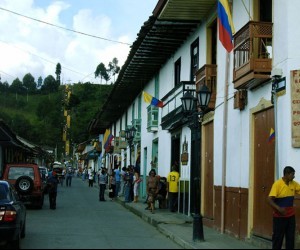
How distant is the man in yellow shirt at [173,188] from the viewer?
21.0 meters

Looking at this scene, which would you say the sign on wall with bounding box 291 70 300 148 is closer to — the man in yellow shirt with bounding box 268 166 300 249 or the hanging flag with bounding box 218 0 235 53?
the man in yellow shirt with bounding box 268 166 300 249

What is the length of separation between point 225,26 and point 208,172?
5.37 meters

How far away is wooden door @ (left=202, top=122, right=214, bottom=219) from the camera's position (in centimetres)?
1672

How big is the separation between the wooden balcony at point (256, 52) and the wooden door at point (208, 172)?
4.64 meters

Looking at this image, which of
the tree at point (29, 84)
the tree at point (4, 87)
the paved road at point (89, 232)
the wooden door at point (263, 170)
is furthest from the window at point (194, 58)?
the tree at point (29, 84)

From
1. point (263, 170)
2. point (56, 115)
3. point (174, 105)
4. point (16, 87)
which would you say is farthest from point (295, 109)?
point (16, 87)

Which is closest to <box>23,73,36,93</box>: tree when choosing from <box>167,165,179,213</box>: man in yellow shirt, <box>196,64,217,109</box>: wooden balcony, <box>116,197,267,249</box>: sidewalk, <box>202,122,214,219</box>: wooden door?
<box>167,165,179,213</box>: man in yellow shirt

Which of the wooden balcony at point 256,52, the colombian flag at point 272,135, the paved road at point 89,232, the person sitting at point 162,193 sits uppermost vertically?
the wooden balcony at point 256,52

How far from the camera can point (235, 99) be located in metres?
14.1

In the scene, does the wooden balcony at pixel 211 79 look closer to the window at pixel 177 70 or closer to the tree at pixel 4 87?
the window at pixel 177 70

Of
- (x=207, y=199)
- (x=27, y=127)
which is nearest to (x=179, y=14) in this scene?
(x=207, y=199)

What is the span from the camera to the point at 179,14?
17.5 m

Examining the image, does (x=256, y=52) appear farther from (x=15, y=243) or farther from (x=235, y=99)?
(x=15, y=243)

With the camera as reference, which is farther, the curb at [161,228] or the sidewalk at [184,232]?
the curb at [161,228]
